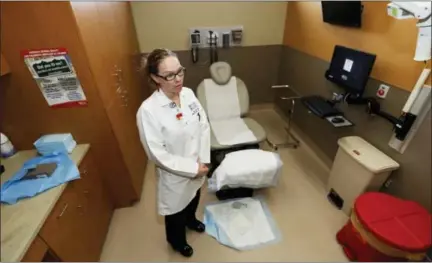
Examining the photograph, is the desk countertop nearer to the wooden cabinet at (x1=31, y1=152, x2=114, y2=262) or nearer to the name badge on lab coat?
the wooden cabinet at (x1=31, y1=152, x2=114, y2=262)

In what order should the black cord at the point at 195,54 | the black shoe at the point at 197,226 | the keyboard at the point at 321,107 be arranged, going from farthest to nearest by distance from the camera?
the black cord at the point at 195,54
the keyboard at the point at 321,107
the black shoe at the point at 197,226

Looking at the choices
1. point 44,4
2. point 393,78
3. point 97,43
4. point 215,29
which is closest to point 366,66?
point 393,78

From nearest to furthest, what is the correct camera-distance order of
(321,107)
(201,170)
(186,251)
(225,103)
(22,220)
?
(22,220), (201,170), (186,251), (321,107), (225,103)

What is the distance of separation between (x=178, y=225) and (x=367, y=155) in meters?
1.38

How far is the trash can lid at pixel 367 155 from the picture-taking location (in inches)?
53.7

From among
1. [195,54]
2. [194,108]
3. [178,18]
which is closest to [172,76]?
[194,108]

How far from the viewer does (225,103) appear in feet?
7.99

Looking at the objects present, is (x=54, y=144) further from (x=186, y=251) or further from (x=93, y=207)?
(x=186, y=251)

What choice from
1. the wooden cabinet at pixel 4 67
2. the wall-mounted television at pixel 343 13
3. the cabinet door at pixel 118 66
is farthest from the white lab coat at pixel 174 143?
the wall-mounted television at pixel 343 13

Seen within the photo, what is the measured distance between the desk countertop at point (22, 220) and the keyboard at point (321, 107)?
6.21 feet

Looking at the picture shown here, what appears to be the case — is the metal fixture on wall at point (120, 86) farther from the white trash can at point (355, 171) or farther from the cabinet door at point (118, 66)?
the white trash can at point (355, 171)

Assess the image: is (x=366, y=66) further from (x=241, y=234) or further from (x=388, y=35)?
(x=241, y=234)

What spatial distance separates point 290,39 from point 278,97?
0.81m

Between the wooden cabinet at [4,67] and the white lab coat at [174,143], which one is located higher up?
the wooden cabinet at [4,67]
